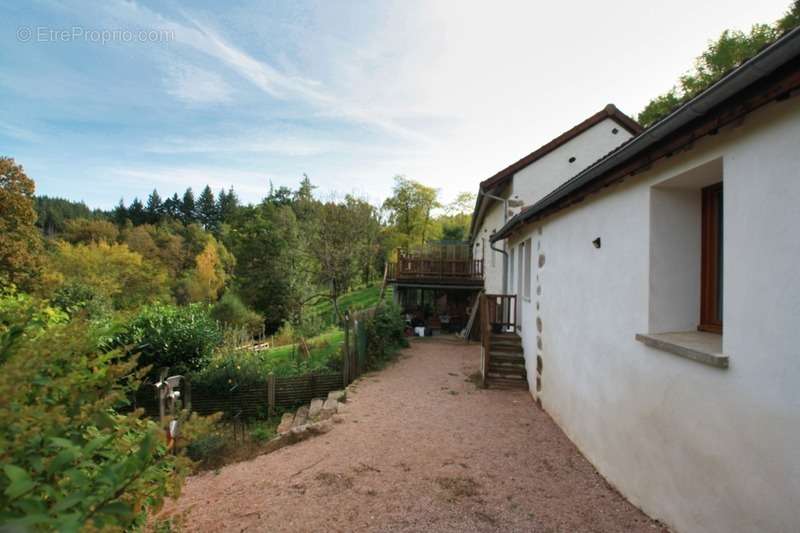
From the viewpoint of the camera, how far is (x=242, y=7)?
25.1 ft

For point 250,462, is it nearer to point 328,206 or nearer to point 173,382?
point 173,382

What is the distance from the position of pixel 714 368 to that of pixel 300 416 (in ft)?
23.3

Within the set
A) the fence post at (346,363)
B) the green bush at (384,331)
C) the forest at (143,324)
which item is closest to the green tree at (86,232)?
the forest at (143,324)

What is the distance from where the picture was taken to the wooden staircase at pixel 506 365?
8719 millimetres

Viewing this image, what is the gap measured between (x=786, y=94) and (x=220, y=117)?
17.2 m

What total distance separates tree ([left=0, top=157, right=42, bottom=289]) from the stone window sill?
2361 cm

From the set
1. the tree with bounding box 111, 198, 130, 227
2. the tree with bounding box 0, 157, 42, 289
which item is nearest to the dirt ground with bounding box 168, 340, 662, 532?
the tree with bounding box 0, 157, 42, 289

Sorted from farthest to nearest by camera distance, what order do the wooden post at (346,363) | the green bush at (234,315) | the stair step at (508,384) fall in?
the green bush at (234,315) → the wooden post at (346,363) → the stair step at (508,384)

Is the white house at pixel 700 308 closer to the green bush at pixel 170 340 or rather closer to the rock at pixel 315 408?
the rock at pixel 315 408

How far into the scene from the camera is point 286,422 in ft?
26.3

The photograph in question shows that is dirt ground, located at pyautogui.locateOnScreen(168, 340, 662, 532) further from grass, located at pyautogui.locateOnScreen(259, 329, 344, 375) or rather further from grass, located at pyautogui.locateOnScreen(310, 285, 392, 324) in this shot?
grass, located at pyautogui.locateOnScreen(310, 285, 392, 324)

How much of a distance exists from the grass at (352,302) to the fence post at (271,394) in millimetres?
12990

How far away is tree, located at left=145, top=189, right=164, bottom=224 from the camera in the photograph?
231ft

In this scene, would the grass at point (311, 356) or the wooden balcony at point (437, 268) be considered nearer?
the grass at point (311, 356)
